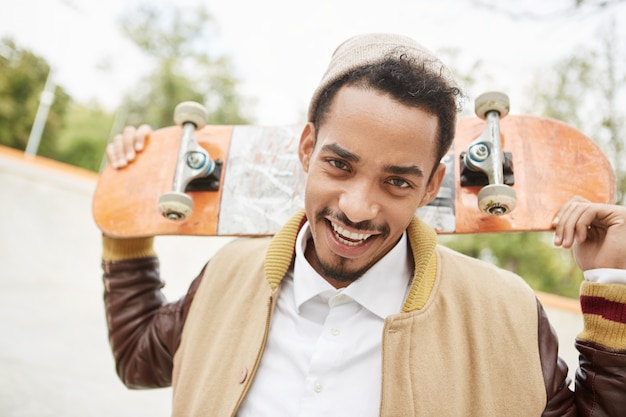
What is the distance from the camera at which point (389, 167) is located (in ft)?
3.97

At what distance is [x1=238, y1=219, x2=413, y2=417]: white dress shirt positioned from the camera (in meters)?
1.30

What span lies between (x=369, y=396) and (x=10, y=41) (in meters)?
31.0

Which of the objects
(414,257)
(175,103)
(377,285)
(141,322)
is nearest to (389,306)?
(377,285)

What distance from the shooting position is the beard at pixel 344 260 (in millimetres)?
1265

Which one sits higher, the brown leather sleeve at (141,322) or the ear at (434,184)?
the ear at (434,184)

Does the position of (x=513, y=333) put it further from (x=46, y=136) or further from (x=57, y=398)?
(x=46, y=136)

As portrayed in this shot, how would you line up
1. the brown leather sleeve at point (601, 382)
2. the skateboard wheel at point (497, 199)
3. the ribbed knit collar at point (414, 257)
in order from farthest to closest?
the skateboard wheel at point (497, 199)
the ribbed knit collar at point (414, 257)
the brown leather sleeve at point (601, 382)

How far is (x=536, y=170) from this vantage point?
1.71 meters

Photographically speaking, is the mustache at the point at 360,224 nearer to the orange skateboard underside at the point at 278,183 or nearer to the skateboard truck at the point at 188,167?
the orange skateboard underside at the point at 278,183

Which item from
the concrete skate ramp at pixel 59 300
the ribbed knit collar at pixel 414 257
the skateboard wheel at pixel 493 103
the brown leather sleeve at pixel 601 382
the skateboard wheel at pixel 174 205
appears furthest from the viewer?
the concrete skate ramp at pixel 59 300

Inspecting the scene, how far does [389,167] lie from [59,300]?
5.32 metres

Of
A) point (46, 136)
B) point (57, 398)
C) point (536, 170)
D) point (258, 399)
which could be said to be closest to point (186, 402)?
point (258, 399)

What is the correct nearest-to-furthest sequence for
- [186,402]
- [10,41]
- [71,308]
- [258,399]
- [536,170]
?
1. [258,399]
2. [186,402]
3. [536,170]
4. [71,308]
5. [10,41]

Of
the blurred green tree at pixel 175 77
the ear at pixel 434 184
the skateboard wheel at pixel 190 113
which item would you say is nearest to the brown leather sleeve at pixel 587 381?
the ear at pixel 434 184
